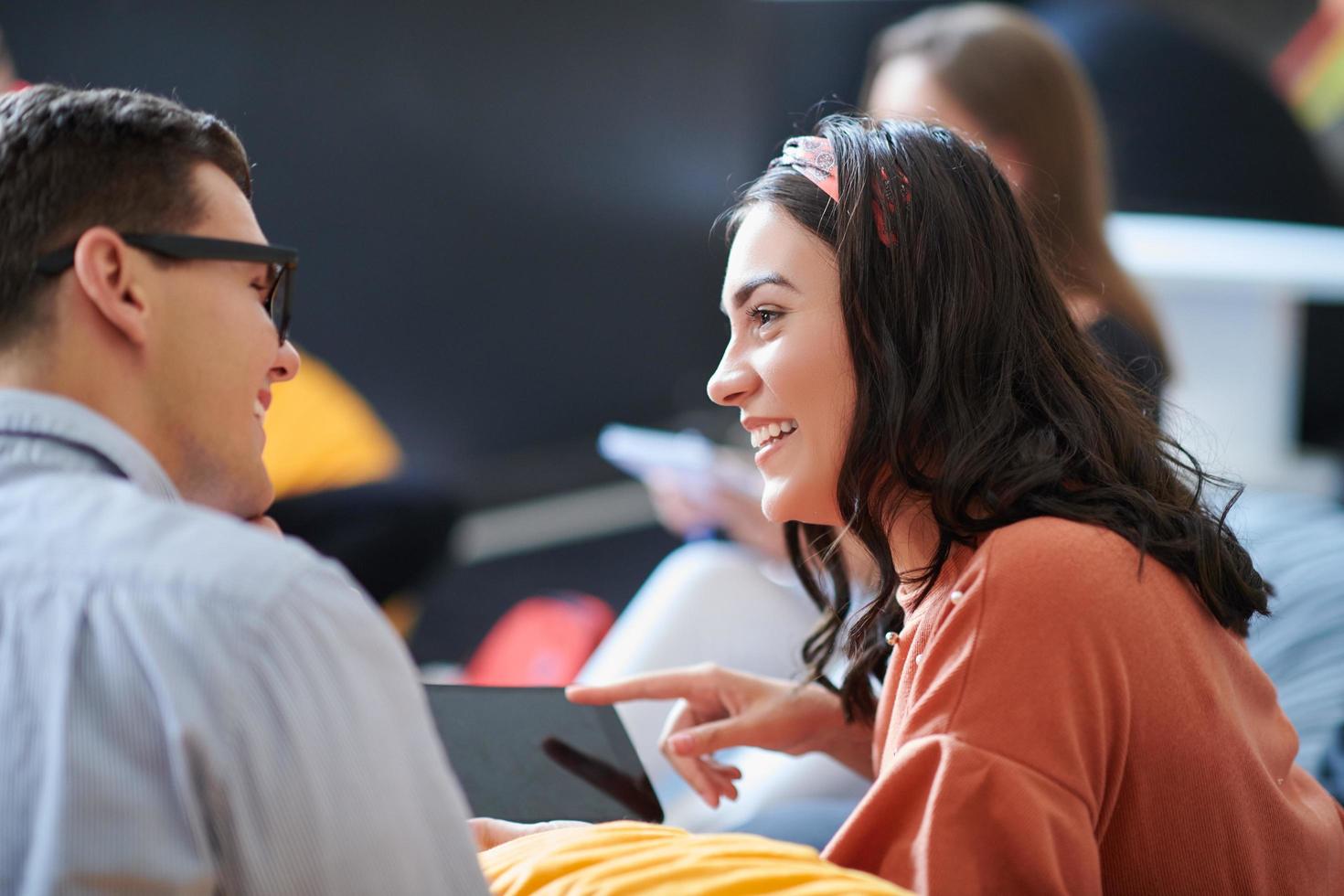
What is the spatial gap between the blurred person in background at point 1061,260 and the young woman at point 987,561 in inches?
18.3

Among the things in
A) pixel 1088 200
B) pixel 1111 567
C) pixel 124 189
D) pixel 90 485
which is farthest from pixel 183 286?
pixel 1088 200

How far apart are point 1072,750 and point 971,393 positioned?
333 mm

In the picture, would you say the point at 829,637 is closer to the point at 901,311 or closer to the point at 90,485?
the point at 901,311

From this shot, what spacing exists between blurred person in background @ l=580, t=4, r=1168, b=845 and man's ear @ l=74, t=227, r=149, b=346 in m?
0.96

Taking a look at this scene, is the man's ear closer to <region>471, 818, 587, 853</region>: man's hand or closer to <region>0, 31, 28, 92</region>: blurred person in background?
<region>471, 818, 587, 853</region>: man's hand

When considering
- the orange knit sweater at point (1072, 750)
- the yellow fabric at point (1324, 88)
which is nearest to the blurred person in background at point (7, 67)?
the orange knit sweater at point (1072, 750)

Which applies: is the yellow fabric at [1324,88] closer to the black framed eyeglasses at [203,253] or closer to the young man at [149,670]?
the black framed eyeglasses at [203,253]

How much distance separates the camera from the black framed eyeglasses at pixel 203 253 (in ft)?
2.99

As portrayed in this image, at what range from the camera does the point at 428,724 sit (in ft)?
2.70

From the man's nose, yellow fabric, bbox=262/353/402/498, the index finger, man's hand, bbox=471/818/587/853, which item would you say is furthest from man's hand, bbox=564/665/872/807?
yellow fabric, bbox=262/353/402/498

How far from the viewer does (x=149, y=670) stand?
2.39 feet

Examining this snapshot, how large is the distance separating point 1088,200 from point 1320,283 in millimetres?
1382

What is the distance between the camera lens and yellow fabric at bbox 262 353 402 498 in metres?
2.70

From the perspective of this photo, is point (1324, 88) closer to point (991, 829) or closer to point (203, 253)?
point (991, 829)
